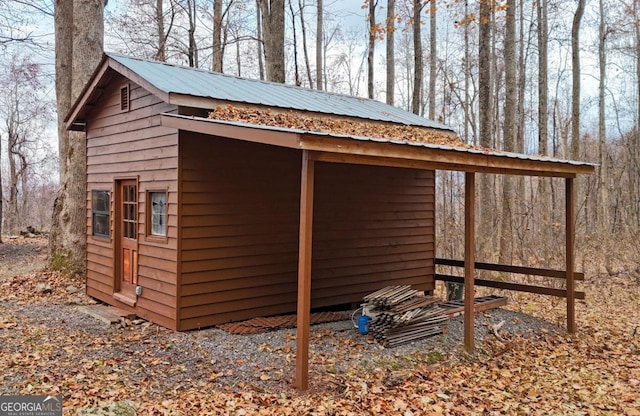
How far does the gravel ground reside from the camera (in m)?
4.93

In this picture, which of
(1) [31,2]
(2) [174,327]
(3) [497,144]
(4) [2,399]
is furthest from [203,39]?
(4) [2,399]

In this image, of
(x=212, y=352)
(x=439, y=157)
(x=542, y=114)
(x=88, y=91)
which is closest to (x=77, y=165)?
(x=88, y=91)

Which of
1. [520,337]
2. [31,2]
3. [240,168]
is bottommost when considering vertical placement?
[520,337]

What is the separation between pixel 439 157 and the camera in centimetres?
553

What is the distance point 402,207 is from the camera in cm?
905

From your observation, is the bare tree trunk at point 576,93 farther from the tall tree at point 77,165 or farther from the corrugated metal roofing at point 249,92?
the tall tree at point 77,165

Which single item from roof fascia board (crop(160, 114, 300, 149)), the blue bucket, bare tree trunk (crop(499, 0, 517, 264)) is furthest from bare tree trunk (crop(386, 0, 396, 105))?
roof fascia board (crop(160, 114, 300, 149))

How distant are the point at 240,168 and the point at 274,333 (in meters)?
2.25

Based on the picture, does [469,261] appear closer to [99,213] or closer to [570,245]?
[570,245]

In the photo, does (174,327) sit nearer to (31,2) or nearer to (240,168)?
(240,168)

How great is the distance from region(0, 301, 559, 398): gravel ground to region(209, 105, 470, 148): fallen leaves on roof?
256 centimetres

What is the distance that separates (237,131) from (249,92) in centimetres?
290

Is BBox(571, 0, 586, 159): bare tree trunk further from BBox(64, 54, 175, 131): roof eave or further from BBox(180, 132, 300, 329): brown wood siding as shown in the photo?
BBox(64, 54, 175, 131): roof eave

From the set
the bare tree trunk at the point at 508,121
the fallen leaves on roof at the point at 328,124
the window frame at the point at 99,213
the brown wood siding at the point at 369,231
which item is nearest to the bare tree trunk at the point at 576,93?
the bare tree trunk at the point at 508,121
